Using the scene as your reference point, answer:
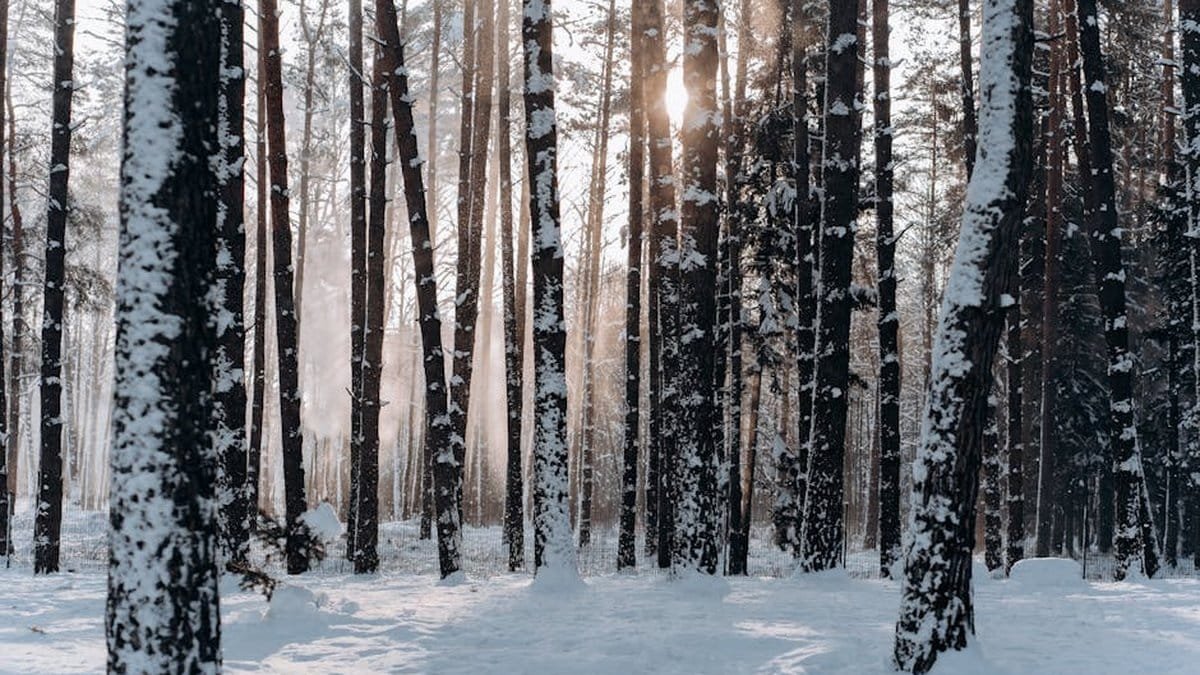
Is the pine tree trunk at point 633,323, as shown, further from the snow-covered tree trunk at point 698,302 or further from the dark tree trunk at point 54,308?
the dark tree trunk at point 54,308

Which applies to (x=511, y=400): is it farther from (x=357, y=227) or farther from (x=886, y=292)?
(x=886, y=292)

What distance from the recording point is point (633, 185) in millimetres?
17531

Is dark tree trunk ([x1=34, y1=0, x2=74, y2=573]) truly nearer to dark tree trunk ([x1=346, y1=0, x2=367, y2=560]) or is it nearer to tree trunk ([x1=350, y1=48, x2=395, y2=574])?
dark tree trunk ([x1=346, y1=0, x2=367, y2=560])

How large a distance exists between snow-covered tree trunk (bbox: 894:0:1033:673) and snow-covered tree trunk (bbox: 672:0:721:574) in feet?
14.0

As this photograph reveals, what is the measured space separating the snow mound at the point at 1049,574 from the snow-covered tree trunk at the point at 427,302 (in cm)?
763

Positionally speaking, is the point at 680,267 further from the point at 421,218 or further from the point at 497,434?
the point at 497,434

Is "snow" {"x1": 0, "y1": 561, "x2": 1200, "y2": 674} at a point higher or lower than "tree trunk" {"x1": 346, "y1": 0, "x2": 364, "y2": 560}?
lower

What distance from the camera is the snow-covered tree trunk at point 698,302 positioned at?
11.1 m

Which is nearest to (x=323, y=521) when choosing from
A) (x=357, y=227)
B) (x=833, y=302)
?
(x=357, y=227)

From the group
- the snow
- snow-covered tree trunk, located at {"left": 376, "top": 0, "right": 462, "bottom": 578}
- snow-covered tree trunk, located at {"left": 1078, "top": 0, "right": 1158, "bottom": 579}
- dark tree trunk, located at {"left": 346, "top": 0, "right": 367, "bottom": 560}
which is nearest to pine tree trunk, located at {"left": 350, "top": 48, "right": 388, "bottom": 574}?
dark tree trunk, located at {"left": 346, "top": 0, "right": 367, "bottom": 560}

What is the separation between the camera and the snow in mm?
6969

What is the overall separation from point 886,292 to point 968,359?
7.78 meters

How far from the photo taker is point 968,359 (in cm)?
689

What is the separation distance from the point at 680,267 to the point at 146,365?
26.2 ft
